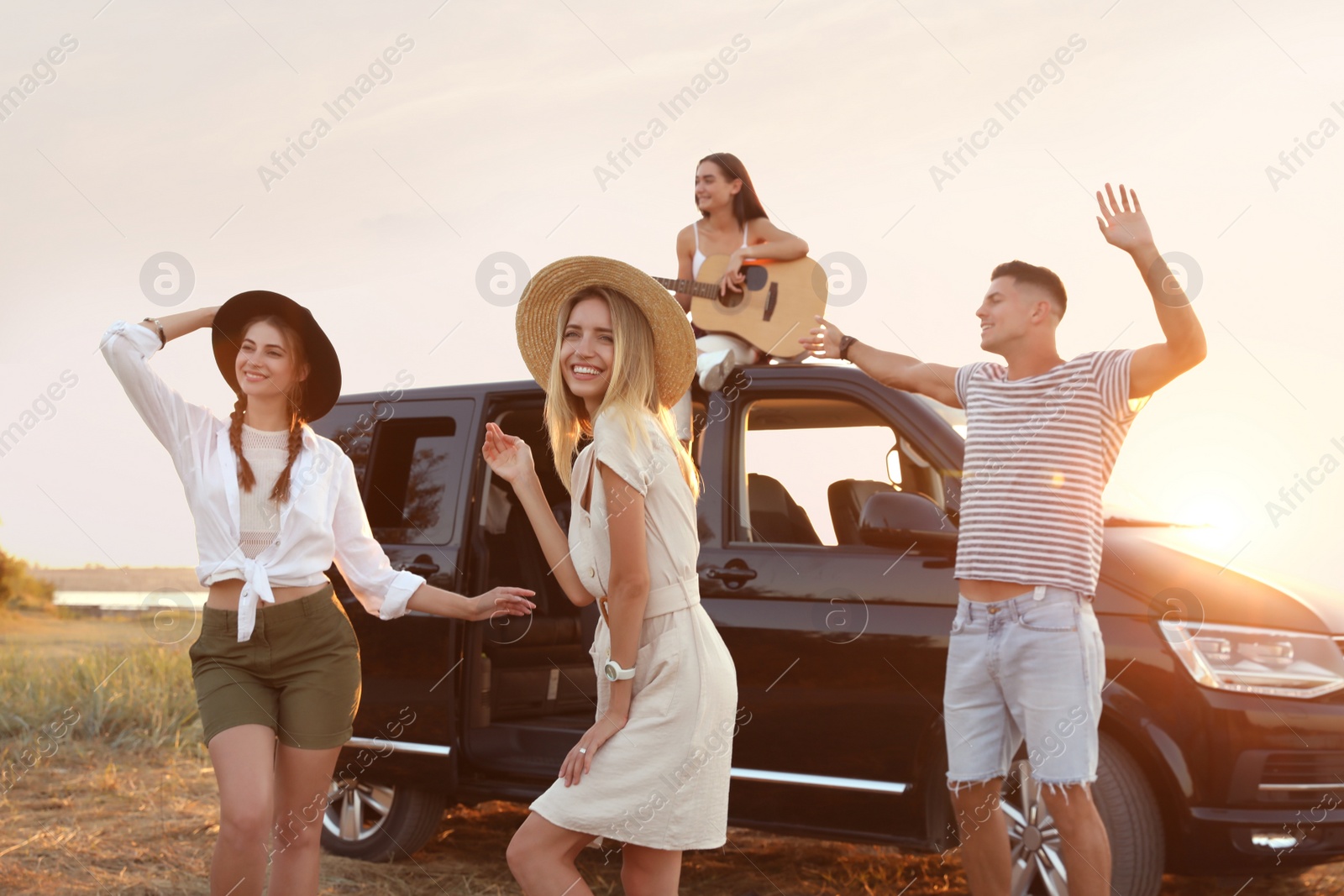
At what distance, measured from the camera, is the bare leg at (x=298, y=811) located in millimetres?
3279

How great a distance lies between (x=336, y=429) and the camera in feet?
20.0

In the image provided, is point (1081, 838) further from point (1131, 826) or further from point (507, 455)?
point (507, 455)

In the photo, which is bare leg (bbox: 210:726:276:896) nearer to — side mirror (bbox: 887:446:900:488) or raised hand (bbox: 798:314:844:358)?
raised hand (bbox: 798:314:844:358)

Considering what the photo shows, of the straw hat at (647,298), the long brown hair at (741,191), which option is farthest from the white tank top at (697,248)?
the straw hat at (647,298)

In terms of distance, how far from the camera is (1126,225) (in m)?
3.47

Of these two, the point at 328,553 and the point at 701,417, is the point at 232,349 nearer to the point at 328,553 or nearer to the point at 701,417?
the point at 328,553

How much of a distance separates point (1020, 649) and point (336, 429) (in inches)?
145

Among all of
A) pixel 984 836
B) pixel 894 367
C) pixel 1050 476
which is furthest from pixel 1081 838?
pixel 894 367

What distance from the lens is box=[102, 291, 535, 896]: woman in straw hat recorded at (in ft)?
10.4

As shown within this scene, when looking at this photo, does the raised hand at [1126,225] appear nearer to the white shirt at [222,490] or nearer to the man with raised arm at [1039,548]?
the man with raised arm at [1039,548]

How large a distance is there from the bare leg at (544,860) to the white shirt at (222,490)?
1.01 m

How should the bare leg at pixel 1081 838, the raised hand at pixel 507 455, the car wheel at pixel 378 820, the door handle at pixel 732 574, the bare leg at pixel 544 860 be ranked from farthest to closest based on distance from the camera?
1. the car wheel at pixel 378 820
2. the door handle at pixel 732 574
3. the bare leg at pixel 1081 838
4. the raised hand at pixel 507 455
5. the bare leg at pixel 544 860

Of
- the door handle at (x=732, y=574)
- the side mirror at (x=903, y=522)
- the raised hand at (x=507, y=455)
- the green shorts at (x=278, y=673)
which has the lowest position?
the green shorts at (x=278, y=673)

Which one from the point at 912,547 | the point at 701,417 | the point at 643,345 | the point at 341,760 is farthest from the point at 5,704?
the point at 643,345
